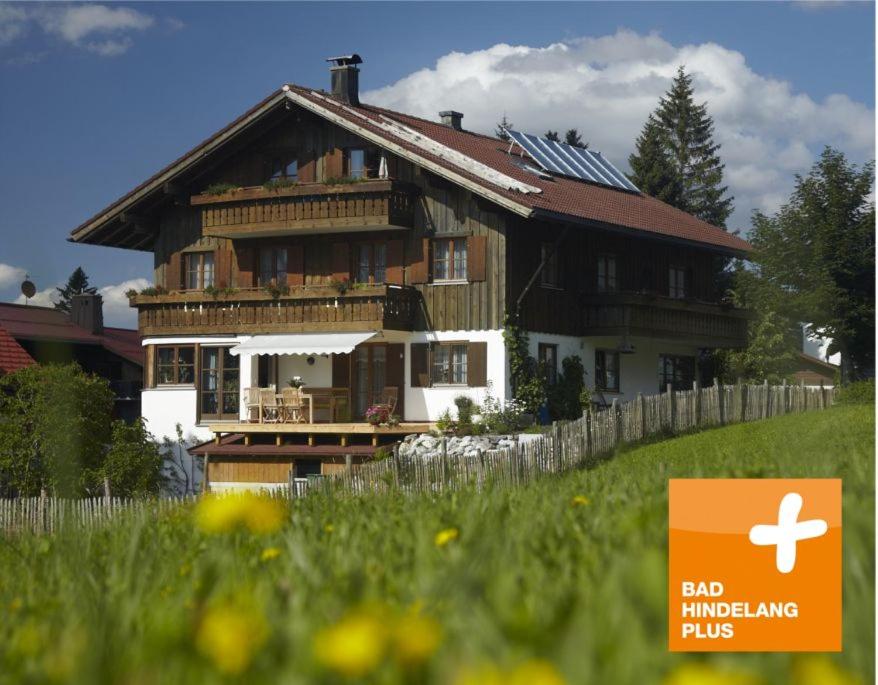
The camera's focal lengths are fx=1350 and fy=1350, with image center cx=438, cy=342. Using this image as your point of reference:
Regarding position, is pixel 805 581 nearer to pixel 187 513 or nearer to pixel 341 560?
pixel 341 560

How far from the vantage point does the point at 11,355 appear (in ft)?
131

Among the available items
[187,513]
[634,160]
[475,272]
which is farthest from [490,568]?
[634,160]

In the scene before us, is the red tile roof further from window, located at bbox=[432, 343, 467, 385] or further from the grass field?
the grass field

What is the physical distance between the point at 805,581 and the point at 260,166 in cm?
3252

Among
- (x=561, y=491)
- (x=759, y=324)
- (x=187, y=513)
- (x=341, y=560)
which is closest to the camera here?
(x=341, y=560)

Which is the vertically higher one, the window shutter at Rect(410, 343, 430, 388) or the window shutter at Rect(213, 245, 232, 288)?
the window shutter at Rect(213, 245, 232, 288)

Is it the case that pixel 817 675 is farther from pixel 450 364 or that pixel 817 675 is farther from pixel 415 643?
pixel 450 364

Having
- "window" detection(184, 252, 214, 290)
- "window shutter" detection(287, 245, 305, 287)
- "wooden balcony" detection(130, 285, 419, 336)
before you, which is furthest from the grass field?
"window" detection(184, 252, 214, 290)

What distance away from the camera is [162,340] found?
3528 centimetres

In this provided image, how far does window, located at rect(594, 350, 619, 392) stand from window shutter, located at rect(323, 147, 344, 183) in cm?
809

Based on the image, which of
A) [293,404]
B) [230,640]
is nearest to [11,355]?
[293,404]

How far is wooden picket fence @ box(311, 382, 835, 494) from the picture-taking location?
63.2ft

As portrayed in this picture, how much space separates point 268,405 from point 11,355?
11118 millimetres

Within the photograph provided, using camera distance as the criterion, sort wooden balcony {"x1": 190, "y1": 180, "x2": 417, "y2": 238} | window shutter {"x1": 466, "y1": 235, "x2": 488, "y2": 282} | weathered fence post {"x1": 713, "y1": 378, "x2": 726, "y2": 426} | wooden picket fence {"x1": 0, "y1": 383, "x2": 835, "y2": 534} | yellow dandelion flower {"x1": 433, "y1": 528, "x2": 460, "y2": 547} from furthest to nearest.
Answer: wooden balcony {"x1": 190, "y1": 180, "x2": 417, "y2": 238} → window shutter {"x1": 466, "y1": 235, "x2": 488, "y2": 282} → weathered fence post {"x1": 713, "y1": 378, "x2": 726, "y2": 426} → wooden picket fence {"x1": 0, "y1": 383, "x2": 835, "y2": 534} → yellow dandelion flower {"x1": 433, "y1": 528, "x2": 460, "y2": 547}
